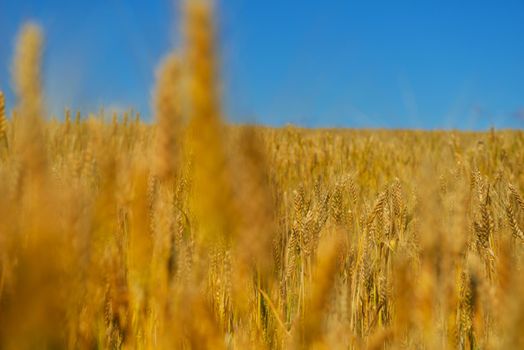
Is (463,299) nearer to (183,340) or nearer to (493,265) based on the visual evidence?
(493,265)

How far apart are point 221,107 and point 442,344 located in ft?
1.71

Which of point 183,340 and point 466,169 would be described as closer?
point 183,340

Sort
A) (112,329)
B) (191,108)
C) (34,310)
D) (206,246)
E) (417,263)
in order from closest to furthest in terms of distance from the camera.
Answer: (34,310) → (191,108) → (206,246) → (112,329) → (417,263)

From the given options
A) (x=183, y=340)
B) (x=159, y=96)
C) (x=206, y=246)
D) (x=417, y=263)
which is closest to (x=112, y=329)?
(x=183, y=340)

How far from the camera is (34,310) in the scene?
482 mm

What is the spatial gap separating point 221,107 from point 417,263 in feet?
2.94

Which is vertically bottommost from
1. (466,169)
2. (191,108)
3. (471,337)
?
(471,337)

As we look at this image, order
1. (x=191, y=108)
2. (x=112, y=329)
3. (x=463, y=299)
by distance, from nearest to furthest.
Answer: (x=191, y=108) → (x=112, y=329) → (x=463, y=299)

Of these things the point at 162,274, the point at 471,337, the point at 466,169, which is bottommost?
the point at 471,337

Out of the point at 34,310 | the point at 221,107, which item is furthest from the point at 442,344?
the point at 34,310

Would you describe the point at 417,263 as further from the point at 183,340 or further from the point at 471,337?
the point at 183,340

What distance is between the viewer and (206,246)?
0.79m

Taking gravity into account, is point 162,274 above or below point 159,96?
below

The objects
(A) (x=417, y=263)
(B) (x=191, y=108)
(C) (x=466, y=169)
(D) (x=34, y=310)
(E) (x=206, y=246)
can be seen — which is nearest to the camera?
(D) (x=34, y=310)
